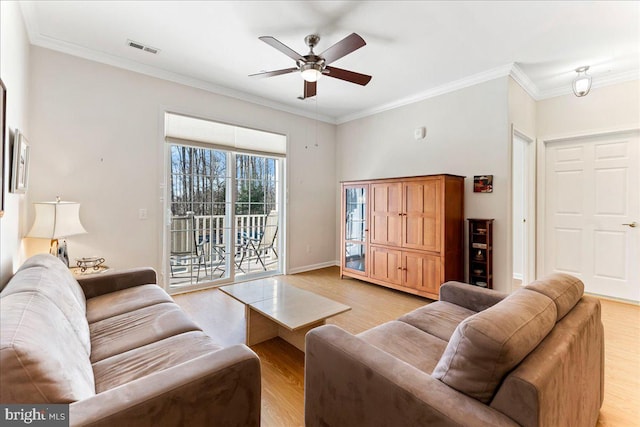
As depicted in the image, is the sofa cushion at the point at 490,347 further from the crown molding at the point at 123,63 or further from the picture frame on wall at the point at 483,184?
the crown molding at the point at 123,63

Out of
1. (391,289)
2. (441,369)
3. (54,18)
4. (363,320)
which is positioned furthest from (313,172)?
(441,369)

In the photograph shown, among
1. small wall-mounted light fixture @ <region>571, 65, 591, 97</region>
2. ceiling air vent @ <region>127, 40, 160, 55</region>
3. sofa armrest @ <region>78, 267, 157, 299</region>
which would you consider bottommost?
sofa armrest @ <region>78, 267, 157, 299</region>

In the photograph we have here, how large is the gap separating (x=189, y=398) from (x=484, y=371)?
102 centimetres

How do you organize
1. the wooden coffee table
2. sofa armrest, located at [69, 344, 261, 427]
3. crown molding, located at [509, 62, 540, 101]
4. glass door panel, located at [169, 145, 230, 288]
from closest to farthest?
1. sofa armrest, located at [69, 344, 261, 427]
2. the wooden coffee table
3. crown molding, located at [509, 62, 540, 101]
4. glass door panel, located at [169, 145, 230, 288]

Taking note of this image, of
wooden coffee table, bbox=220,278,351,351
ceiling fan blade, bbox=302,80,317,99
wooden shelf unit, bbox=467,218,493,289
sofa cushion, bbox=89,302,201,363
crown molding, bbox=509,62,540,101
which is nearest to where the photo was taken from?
sofa cushion, bbox=89,302,201,363

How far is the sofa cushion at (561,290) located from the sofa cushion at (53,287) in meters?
2.17

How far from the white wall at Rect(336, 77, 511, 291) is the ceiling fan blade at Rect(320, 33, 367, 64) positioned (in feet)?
6.54

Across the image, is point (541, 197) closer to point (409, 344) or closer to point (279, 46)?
point (409, 344)

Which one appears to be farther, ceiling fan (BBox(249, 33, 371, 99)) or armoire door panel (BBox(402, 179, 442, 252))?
armoire door panel (BBox(402, 179, 442, 252))

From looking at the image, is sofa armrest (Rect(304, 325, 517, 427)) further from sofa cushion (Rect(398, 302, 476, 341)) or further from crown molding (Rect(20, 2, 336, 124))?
crown molding (Rect(20, 2, 336, 124))

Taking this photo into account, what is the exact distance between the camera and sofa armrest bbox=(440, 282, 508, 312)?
1964 mm

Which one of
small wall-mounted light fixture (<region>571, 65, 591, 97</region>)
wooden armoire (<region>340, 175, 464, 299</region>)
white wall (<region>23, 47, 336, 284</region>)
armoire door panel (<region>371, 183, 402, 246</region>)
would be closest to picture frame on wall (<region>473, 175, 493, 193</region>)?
wooden armoire (<region>340, 175, 464, 299</region>)

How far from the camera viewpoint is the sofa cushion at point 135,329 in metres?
1.53

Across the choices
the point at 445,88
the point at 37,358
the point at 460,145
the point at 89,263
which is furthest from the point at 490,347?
the point at 445,88
